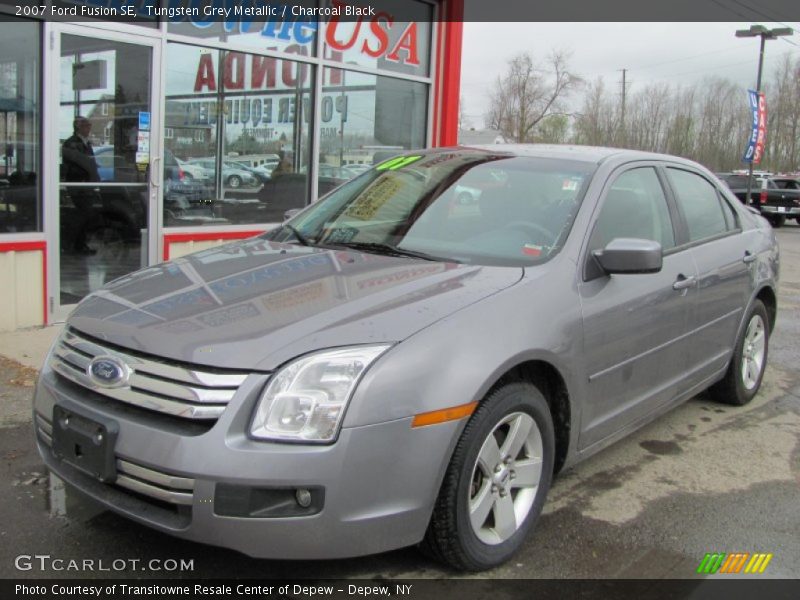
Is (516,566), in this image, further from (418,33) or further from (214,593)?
(418,33)

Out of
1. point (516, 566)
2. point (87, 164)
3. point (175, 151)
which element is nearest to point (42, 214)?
point (87, 164)

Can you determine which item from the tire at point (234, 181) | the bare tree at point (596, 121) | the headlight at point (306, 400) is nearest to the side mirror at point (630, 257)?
the headlight at point (306, 400)

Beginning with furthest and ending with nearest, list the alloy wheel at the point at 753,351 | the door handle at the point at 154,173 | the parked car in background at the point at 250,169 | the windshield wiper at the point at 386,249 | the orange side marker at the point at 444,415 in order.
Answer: the parked car in background at the point at 250,169
the door handle at the point at 154,173
the alloy wheel at the point at 753,351
the windshield wiper at the point at 386,249
the orange side marker at the point at 444,415

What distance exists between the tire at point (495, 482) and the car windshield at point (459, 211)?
28.5 inches

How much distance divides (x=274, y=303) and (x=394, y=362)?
0.58 m

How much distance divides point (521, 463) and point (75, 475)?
1690 millimetres

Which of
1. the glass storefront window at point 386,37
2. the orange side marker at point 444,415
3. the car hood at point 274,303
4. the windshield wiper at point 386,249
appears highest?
the glass storefront window at point 386,37

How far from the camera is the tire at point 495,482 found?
108 inches

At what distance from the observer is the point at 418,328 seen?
2699mm

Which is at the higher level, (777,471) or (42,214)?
(42,214)

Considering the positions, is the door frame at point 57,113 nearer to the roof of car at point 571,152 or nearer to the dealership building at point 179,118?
the dealership building at point 179,118

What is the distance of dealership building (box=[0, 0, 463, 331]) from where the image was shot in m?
6.14

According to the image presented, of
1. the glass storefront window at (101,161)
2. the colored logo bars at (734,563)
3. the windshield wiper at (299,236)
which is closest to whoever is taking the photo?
the colored logo bars at (734,563)

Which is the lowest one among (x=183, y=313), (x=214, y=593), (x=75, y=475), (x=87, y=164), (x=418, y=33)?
(x=214, y=593)
